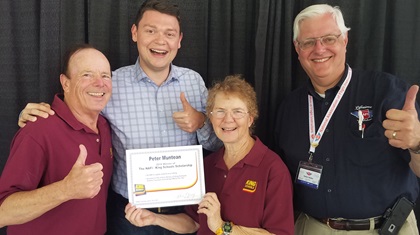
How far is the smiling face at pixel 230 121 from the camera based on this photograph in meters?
1.78

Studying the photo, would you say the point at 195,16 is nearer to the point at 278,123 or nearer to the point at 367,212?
the point at 278,123

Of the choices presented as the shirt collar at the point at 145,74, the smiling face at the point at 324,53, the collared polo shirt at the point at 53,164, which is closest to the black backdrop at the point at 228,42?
the shirt collar at the point at 145,74

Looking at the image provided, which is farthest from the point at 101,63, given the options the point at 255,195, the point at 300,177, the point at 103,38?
the point at 300,177

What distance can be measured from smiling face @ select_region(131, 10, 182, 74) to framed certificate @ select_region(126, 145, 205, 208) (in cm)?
58

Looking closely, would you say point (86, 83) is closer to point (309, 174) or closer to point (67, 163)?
point (67, 163)

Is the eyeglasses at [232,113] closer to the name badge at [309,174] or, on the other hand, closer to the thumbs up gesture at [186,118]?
the thumbs up gesture at [186,118]

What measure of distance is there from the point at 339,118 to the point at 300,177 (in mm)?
408

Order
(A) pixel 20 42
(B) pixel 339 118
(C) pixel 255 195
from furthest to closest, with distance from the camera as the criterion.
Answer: (A) pixel 20 42, (B) pixel 339 118, (C) pixel 255 195

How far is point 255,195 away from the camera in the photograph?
1701mm

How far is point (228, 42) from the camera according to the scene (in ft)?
8.06

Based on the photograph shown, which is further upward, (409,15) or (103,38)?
(409,15)

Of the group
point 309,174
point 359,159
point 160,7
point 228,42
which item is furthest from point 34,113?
point 359,159

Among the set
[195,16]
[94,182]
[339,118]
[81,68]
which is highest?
[195,16]

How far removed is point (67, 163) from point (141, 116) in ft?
1.72
